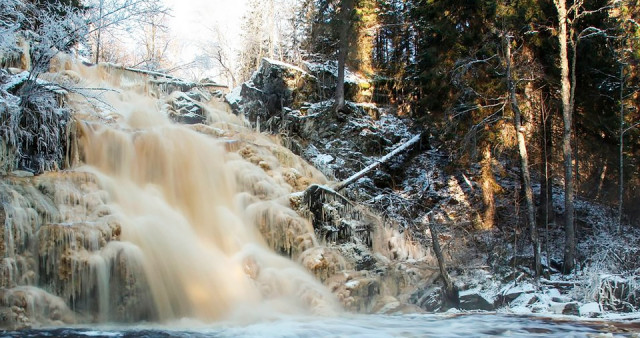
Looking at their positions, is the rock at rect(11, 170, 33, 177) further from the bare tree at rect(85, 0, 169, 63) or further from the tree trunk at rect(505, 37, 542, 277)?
the tree trunk at rect(505, 37, 542, 277)

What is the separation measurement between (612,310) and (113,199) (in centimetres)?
1023

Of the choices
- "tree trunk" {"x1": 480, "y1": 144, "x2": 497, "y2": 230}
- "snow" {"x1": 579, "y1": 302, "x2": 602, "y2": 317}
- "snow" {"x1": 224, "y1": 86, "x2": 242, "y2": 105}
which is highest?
"snow" {"x1": 224, "y1": 86, "x2": 242, "y2": 105}

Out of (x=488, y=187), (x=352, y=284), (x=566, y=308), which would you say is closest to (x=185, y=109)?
(x=352, y=284)

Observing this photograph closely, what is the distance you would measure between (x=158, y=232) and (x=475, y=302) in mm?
6884

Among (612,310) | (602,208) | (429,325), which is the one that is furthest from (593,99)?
(429,325)

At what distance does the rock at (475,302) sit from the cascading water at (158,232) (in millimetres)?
2930

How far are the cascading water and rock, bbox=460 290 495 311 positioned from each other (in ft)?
9.61

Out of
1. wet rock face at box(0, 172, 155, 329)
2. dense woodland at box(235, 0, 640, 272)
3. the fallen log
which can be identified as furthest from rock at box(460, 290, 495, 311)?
wet rock face at box(0, 172, 155, 329)

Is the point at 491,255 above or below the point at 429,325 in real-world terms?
above

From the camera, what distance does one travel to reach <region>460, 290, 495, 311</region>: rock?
1021 centimetres

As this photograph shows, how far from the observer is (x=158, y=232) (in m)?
9.52

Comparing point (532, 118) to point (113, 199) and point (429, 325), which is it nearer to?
point (429, 325)

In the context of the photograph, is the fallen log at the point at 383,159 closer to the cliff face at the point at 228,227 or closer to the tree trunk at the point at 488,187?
the cliff face at the point at 228,227

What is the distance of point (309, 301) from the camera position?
31.3 ft
